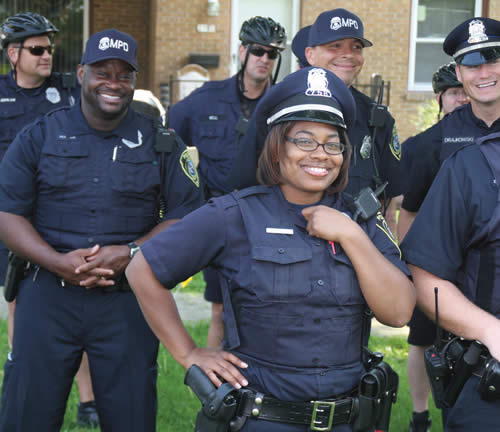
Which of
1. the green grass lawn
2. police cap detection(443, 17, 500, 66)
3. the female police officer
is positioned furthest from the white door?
the female police officer

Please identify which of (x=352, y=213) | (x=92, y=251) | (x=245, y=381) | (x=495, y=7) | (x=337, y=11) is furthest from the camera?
(x=495, y=7)

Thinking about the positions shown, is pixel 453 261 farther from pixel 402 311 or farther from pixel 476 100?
pixel 476 100

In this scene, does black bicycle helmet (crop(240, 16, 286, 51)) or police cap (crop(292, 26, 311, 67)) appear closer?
police cap (crop(292, 26, 311, 67))

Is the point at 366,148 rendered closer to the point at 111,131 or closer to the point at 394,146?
the point at 394,146

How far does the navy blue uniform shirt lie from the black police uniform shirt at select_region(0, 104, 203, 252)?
4.63 feet

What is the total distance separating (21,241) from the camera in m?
3.47

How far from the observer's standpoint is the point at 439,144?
406cm

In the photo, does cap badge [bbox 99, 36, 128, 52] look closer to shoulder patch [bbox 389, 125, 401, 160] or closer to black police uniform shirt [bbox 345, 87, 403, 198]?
black police uniform shirt [bbox 345, 87, 403, 198]

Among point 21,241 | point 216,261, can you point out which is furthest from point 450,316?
point 21,241

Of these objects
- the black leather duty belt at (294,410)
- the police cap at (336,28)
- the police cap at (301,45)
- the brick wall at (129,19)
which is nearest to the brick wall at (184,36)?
the brick wall at (129,19)

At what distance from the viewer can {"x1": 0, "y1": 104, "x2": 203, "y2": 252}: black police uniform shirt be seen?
3510 millimetres

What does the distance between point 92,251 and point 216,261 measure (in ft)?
3.43

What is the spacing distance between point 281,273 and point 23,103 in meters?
3.66

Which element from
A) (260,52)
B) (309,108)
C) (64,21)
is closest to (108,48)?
(309,108)
